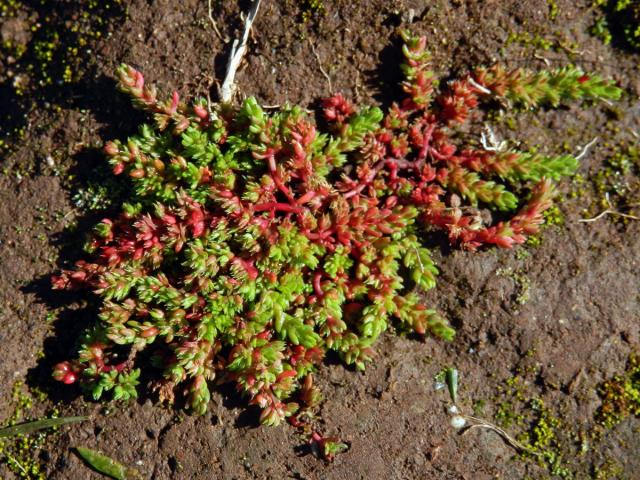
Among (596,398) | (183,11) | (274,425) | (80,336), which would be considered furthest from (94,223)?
(596,398)

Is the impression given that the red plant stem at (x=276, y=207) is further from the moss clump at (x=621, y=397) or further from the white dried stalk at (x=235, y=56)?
the moss clump at (x=621, y=397)

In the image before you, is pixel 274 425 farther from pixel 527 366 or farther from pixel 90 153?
pixel 90 153

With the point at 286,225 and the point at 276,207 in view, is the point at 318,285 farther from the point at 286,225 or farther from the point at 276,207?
the point at 276,207

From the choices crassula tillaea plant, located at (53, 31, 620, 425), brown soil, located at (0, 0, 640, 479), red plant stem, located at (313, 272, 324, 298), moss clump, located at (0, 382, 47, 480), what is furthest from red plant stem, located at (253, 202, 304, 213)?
moss clump, located at (0, 382, 47, 480)

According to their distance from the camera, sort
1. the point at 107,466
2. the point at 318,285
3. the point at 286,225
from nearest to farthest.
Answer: the point at 286,225, the point at 318,285, the point at 107,466

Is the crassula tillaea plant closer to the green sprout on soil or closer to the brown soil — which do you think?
the brown soil

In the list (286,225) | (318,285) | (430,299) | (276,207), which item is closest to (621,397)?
(430,299)
